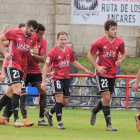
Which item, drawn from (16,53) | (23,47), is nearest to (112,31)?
(23,47)

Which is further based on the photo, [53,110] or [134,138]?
[53,110]

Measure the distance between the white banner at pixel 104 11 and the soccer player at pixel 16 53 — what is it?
413 inches

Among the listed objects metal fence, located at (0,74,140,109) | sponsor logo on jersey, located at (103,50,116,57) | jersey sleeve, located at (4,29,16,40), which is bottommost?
metal fence, located at (0,74,140,109)

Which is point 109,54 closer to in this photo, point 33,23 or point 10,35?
point 33,23

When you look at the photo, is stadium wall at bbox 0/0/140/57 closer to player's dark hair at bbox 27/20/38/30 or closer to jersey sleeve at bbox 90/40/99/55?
jersey sleeve at bbox 90/40/99/55

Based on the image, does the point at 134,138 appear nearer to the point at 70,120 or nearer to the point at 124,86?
the point at 70,120

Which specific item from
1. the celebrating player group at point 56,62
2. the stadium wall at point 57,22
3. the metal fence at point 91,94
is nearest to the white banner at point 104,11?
the stadium wall at point 57,22

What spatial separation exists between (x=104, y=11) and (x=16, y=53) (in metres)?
11.0

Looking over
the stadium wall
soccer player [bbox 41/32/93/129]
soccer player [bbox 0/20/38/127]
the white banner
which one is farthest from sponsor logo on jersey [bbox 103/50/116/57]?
the white banner

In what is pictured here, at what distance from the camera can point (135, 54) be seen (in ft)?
78.3

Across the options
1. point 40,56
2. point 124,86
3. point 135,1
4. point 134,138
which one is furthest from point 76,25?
point 134,138

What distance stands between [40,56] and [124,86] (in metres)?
6.33

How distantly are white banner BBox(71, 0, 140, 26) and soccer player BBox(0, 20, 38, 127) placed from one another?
34.4 ft

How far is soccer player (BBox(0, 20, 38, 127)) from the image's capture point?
1297cm
